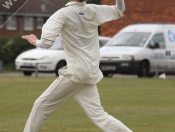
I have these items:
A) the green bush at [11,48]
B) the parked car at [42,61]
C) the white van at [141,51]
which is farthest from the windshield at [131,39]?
the green bush at [11,48]

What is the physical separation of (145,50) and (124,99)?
10171 millimetres

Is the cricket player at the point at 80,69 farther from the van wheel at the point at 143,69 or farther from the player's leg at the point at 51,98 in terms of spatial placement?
the van wheel at the point at 143,69

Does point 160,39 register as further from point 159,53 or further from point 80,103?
point 80,103

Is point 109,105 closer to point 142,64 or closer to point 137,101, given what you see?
point 137,101

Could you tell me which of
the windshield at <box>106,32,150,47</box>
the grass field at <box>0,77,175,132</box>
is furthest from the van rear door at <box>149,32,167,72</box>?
the grass field at <box>0,77,175,132</box>

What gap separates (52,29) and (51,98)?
0.97 meters

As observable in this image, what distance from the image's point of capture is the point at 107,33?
39844 millimetres

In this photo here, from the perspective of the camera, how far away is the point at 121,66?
88.2 ft

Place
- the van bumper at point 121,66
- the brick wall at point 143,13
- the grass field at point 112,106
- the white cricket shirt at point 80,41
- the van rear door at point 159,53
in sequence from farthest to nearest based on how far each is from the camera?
the brick wall at point 143,13, the van rear door at point 159,53, the van bumper at point 121,66, the grass field at point 112,106, the white cricket shirt at point 80,41

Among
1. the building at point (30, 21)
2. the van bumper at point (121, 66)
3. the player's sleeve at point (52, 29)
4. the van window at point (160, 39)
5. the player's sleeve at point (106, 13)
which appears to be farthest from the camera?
the building at point (30, 21)

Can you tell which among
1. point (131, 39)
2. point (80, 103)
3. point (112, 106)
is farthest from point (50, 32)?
point (131, 39)

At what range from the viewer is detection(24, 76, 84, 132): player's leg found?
906 centimetres

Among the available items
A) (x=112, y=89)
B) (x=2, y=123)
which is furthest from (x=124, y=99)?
(x=2, y=123)

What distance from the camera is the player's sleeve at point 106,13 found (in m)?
9.14
